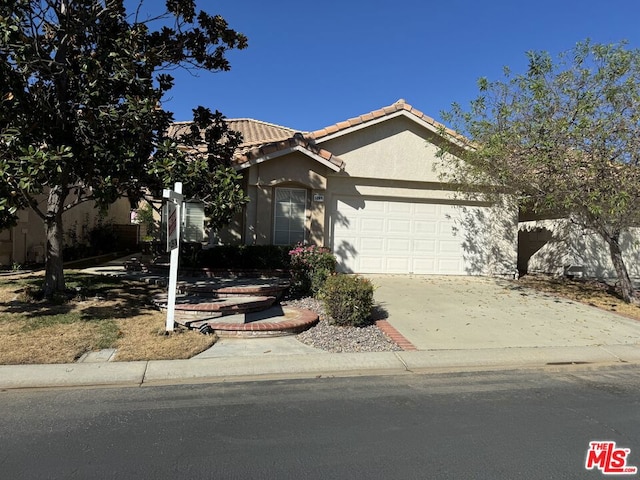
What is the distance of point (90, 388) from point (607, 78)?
1061 centimetres

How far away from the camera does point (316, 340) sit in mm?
7195

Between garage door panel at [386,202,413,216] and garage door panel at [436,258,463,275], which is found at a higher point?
garage door panel at [386,202,413,216]

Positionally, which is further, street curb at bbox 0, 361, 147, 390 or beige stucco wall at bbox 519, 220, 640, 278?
beige stucco wall at bbox 519, 220, 640, 278

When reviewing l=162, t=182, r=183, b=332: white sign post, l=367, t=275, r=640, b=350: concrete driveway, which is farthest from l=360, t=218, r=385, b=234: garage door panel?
l=162, t=182, r=183, b=332: white sign post

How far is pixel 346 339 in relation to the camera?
23.7 ft

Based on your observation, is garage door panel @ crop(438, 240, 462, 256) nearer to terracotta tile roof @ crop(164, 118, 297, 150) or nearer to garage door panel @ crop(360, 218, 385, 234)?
garage door panel @ crop(360, 218, 385, 234)

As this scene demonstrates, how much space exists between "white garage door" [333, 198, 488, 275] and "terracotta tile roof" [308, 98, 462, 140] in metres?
1.96

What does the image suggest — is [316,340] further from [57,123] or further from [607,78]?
[607,78]

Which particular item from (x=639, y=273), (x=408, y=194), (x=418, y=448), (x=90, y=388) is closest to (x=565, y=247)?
(x=639, y=273)

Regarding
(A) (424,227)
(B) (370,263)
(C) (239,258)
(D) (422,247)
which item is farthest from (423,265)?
(C) (239,258)

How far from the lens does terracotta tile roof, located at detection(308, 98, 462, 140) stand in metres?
12.8

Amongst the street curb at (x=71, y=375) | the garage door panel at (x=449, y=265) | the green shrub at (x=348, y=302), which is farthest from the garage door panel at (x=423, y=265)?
the street curb at (x=71, y=375)

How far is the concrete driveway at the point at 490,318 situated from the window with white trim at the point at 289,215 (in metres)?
2.55

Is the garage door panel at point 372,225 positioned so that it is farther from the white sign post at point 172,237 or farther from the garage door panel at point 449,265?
the white sign post at point 172,237
